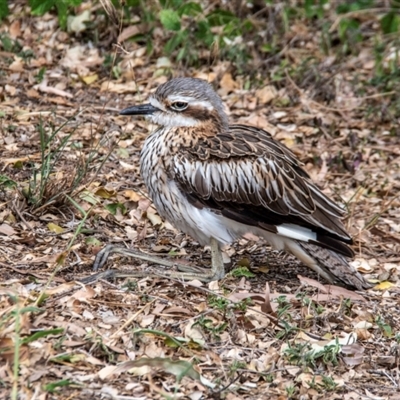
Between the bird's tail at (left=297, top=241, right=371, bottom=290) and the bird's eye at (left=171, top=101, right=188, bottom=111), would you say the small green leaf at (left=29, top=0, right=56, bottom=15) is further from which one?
the bird's tail at (left=297, top=241, right=371, bottom=290)

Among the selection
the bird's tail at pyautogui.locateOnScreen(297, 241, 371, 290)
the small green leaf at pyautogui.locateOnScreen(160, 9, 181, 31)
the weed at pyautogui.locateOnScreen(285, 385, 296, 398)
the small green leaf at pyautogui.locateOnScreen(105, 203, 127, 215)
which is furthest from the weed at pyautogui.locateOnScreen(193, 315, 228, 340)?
the small green leaf at pyautogui.locateOnScreen(160, 9, 181, 31)

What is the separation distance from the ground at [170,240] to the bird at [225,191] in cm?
23

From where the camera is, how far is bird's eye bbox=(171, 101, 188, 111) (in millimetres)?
6453

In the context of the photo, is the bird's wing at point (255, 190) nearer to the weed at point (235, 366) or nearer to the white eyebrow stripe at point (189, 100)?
the white eyebrow stripe at point (189, 100)

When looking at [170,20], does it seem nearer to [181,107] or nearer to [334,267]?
[181,107]

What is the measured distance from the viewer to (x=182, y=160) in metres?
6.23

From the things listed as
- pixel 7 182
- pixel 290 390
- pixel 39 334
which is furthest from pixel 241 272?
pixel 39 334

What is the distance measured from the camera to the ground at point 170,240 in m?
5.02

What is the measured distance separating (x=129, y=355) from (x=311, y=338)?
1177 mm

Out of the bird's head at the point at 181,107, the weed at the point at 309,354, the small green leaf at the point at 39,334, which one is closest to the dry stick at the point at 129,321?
the small green leaf at the point at 39,334

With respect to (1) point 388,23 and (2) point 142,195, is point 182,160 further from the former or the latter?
(1) point 388,23

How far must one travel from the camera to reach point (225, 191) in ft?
20.4

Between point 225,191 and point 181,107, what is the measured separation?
0.70 m

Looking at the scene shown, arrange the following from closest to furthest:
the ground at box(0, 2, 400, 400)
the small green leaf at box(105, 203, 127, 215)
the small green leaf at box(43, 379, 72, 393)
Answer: the small green leaf at box(43, 379, 72, 393) → the ground at box(0, 2, 400, 400) → the small green leaf at box(105, 203, 127, 215)
